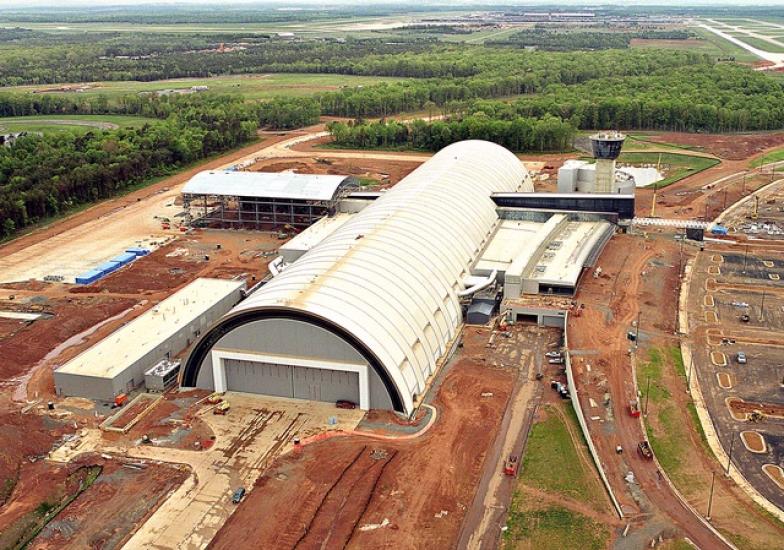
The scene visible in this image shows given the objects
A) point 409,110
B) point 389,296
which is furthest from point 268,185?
point 409,110

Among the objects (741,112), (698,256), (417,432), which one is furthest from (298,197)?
(741,112)

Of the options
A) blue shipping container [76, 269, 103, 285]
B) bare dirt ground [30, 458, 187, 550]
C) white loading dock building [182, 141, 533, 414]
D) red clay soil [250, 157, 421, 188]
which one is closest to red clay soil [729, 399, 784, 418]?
white loading dock building [182, 141, 533, 414]

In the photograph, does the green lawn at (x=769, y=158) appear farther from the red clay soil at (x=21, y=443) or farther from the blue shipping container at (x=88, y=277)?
the red clay soil at (x=21, y=443)

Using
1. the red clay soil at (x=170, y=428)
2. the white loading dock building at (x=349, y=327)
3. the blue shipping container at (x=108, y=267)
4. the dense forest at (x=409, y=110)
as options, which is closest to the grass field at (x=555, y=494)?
the white loading dock building at (x=349, y=327)

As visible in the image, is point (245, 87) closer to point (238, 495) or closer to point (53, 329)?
point (53, 329)

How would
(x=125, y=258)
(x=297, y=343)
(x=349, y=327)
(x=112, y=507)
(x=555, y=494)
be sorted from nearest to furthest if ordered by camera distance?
(x=555, y=494) < (x=112, y=507) < (x=349, y=327) < (x=297, y=343) < (x=125, y=258)

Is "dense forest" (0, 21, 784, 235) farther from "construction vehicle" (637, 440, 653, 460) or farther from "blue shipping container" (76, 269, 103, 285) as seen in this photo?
"construction vehicle" (637, 440, 653, 460)

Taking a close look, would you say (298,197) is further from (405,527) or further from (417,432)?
(405,527)
